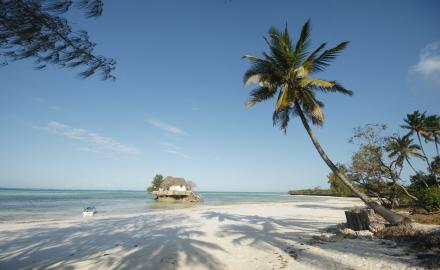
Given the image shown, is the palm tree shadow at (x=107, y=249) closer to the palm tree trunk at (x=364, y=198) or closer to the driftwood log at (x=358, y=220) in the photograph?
the driftwood log at (x=358, y=220)

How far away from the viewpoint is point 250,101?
43.9 ft

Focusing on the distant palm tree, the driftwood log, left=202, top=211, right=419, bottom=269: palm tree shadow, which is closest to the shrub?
the driftwood log

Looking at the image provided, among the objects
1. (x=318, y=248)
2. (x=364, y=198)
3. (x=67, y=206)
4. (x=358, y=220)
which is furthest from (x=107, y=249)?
(x=67, y=206)

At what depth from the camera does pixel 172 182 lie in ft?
179

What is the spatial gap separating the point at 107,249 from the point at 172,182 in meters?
46.3

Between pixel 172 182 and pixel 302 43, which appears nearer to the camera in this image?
pixel 302 43

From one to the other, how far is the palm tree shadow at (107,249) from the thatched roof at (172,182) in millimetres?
41568

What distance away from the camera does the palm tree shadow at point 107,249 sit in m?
7.28

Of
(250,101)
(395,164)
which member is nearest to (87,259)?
(250,101)

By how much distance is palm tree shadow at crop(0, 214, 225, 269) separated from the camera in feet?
23.9

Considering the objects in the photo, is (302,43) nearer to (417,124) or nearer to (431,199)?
(431,199)

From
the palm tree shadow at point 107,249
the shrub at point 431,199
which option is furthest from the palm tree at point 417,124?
the palm tree shadow at point 107,249

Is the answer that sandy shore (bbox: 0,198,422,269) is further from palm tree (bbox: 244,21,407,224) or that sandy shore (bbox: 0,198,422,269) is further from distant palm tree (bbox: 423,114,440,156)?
distant palm tree (bbox: 423,114,440,156)

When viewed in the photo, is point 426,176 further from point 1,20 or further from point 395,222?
point 1,20
